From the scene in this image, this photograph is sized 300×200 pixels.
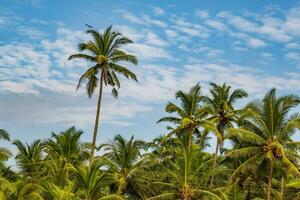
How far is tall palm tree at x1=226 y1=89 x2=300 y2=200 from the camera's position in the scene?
36.2 m

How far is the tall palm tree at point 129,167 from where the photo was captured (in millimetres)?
47906

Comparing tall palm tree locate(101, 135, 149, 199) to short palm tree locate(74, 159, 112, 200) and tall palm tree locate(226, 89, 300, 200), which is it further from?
tall palm tree locate(226, 89, 300, 200)

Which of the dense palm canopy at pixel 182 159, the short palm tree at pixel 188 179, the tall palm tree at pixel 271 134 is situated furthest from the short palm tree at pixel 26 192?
the tall palm tree at pixel 271 134

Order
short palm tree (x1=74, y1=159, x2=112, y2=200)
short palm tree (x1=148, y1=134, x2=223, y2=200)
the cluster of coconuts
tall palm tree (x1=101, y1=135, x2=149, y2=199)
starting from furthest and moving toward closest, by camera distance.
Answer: tall palm tree (x1=101, y1=135, x2=149, y2=199) < short palm tree (x1=148, y1=134, x2=223, y2=200) < short palm tree (x1=74, y1=159, x2=112, y2=200) < the cluster of coconuts

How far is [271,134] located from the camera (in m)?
36.8

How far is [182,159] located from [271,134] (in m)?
8.50

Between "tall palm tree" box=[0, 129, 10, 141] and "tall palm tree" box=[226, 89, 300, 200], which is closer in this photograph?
"tall palm tree" box=[226, 89, 300, 200]

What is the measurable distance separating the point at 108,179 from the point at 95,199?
199 cm

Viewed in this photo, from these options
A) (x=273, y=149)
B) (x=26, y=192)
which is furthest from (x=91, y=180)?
(x=273, y=149)

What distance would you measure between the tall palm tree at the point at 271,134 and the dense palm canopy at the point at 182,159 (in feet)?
0.25

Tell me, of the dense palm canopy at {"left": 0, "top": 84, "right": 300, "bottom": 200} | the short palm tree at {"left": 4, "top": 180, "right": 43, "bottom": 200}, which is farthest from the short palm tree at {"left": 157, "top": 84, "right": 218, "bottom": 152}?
the short palm tree at {"left": 4, "top": 180, "right": 43, "bottom": 200}

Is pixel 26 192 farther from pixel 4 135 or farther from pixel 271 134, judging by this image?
pixel 271 134

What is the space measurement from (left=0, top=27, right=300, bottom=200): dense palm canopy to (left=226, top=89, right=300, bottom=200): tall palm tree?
0.08 m

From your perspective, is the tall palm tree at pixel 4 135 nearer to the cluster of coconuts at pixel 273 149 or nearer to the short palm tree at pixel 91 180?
the short palm tree at pixel 91 180
